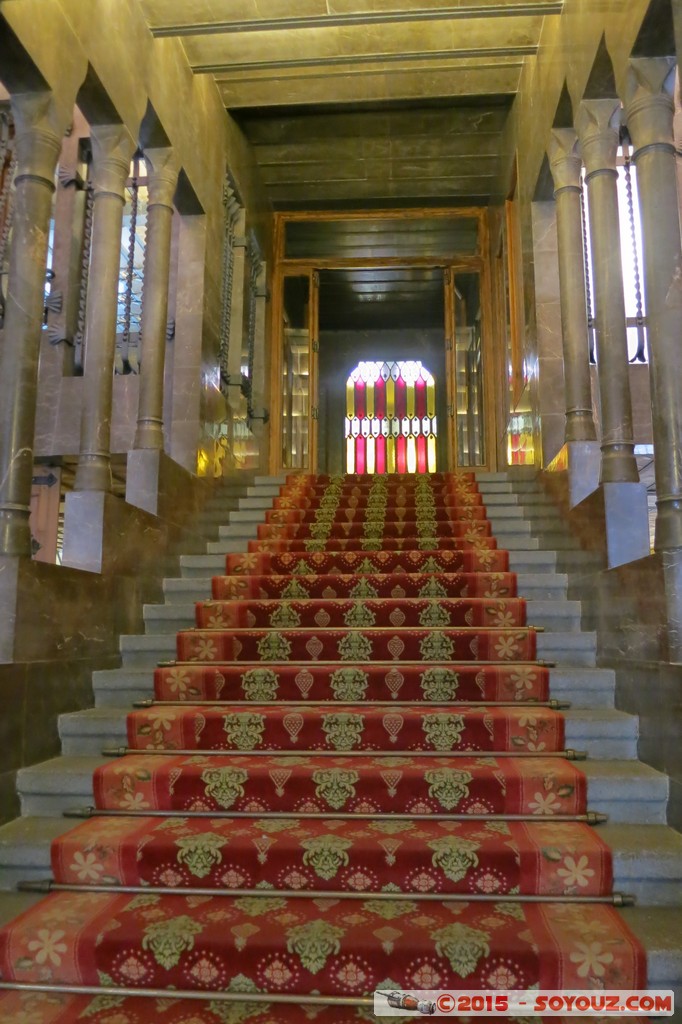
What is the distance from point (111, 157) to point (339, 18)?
2003 millimetres

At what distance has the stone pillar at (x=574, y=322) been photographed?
14.0ft

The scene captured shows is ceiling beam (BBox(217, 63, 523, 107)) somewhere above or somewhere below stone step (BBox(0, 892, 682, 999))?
above

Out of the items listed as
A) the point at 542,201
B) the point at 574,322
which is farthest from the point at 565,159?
the point at 574,322

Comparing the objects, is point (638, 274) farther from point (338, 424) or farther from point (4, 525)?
point (338, 424)

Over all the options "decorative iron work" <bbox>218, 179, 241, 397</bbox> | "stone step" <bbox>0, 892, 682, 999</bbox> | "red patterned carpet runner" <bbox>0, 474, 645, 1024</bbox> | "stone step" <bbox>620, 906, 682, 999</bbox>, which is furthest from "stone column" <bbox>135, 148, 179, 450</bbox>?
"stone step" <bbox>620, 906, 682, 999</bbox>

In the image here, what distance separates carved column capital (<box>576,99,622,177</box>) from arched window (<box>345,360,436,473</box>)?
28.2 feet

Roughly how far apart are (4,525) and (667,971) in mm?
2592

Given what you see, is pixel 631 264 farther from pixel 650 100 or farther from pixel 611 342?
pixel 650 100

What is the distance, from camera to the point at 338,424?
42.5ft

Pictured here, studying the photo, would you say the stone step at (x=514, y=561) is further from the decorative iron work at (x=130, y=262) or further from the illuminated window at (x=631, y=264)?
the decorative iron work at (x=130, y=262)

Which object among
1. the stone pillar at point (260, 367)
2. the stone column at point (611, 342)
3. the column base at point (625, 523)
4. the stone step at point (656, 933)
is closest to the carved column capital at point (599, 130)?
the stone column at point (611, 342)

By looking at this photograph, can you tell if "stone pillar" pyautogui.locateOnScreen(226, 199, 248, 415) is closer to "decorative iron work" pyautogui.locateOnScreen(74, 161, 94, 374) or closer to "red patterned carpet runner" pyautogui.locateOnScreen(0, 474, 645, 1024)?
"decorative iron work" pyautogui.locateOnScreen(74, 161, 94, 374)

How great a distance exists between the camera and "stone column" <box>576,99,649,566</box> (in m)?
3.45

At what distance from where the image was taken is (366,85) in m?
6.74
